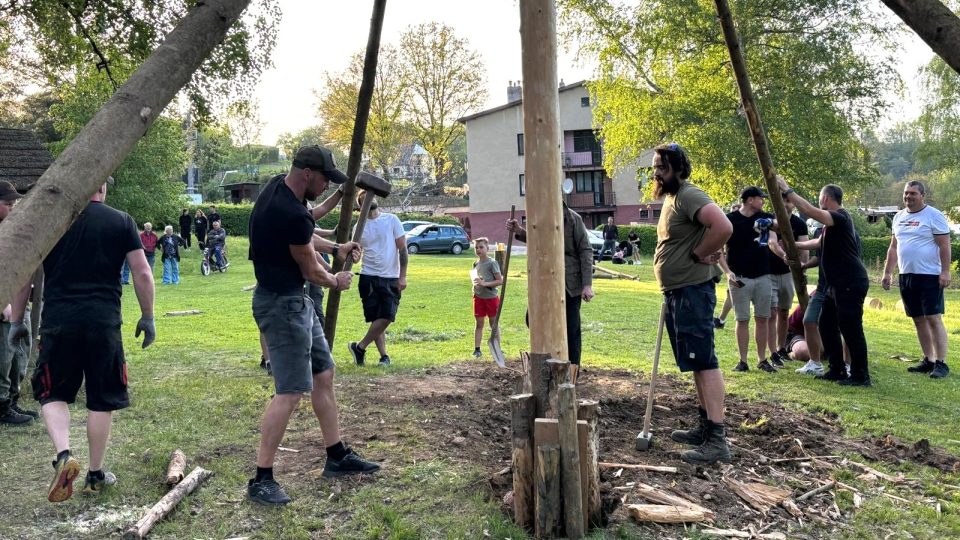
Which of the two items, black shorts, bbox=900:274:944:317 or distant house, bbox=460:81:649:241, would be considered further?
distant house, bbox=460:81:649:241

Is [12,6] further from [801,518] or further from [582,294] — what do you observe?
[801,518]

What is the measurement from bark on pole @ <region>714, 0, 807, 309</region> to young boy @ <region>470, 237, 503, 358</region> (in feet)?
11.2

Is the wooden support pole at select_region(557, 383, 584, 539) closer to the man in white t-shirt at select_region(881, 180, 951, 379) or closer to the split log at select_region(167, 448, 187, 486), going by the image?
the split log at select_region(167, 448, 187, 486)

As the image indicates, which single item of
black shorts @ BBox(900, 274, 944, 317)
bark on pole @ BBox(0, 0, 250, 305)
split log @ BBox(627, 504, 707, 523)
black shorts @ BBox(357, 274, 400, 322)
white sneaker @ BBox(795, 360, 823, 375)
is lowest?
white sneaker @ BBox(795, 360, 823, 375)

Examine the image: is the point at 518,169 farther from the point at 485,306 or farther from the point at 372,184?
the point at 372,184

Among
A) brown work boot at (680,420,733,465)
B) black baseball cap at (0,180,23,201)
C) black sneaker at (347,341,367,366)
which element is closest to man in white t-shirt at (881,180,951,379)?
brown work boot at (680,420,733,465)

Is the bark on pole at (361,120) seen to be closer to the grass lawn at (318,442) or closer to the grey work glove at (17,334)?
the grass lawn at (318,442)

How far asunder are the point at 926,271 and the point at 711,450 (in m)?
5.02

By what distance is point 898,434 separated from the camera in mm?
5855

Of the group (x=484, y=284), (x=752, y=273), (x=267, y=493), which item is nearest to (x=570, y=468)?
(x=267, y=493)

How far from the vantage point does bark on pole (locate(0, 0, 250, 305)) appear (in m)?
2.24

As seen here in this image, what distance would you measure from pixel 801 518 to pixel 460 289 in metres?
15.6

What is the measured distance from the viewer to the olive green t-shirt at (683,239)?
204 inches

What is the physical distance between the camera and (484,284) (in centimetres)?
944
